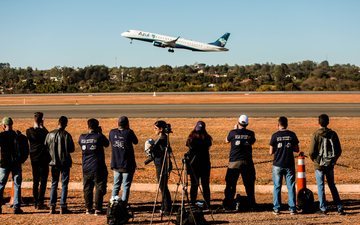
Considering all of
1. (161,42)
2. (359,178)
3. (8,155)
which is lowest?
(359,178)

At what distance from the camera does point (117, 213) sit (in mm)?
9852

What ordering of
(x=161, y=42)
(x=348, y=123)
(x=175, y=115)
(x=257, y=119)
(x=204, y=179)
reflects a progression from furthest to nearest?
(x=161, y=42)
(x=175, y=115)
(x=257, y=119)
(x=348, y=123)
(x=204, y=179)

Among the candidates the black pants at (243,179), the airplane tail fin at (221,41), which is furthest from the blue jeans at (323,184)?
the airplane tail fin at (221,41)

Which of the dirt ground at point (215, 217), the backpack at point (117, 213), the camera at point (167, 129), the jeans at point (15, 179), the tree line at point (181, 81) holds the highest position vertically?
the tree line at point (181, 81)

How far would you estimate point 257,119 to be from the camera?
3288 centimetres

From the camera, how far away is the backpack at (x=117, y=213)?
32.2 feet

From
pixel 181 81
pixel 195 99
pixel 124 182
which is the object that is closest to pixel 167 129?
pixel 124 182

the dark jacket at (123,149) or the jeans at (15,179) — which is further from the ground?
the dark jacket at (123,149)

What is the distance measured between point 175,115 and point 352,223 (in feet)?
86.2

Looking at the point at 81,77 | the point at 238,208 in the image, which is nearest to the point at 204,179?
the point at 238,208

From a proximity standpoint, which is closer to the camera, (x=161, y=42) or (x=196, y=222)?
(x=196, y=222)

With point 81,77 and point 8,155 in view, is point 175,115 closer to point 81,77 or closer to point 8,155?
point 8,155

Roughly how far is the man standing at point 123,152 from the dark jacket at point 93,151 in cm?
21

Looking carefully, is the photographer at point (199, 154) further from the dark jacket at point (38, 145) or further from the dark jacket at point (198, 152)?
the dark jacket at point (38, 145)
